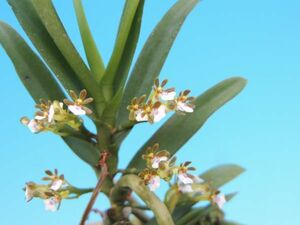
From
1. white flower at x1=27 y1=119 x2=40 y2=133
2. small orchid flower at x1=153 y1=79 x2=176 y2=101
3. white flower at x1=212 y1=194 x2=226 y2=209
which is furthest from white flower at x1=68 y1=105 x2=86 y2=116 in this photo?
white flower at x1=212 y1=194 x2=226 y2=209

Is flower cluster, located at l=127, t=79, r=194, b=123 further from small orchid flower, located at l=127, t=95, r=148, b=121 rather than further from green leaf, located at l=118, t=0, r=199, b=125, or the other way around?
green leaf, located at l=118, t=0, r=199, b=125

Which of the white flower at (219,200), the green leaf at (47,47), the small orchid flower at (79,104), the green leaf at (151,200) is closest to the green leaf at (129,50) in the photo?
the green leaf at (47,47)

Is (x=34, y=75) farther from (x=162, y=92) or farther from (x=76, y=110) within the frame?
(x=162, y=92)

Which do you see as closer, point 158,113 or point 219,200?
point 158,113

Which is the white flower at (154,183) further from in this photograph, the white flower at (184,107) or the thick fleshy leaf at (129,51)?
the thick fleshy leaf at (129,51)

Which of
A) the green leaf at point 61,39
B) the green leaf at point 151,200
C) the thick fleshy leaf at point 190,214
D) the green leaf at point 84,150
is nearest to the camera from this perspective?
the green leaf at point 151,200

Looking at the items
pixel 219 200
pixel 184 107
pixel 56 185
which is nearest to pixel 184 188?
pixel 219 200
